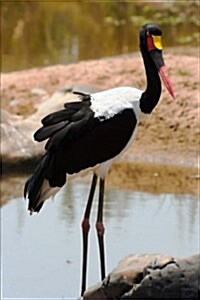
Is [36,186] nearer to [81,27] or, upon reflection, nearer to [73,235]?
[73,235]

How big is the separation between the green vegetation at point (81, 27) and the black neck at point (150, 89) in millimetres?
8044

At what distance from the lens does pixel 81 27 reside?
62.3 feet

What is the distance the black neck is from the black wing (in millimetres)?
93

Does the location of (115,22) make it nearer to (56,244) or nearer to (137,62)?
(137,62)

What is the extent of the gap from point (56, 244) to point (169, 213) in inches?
51.4

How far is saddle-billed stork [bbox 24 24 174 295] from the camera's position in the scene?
6859mm

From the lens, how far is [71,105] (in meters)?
7.00

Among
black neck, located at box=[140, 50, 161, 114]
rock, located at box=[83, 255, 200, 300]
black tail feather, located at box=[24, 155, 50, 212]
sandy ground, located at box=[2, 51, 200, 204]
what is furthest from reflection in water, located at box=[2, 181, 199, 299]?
rock, located at box=[83, 255, 200, 300]

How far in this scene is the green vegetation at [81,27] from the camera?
16.3 meters

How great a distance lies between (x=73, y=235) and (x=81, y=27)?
36.2ft

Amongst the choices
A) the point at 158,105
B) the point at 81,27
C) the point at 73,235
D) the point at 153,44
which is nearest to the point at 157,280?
the point at 153,44

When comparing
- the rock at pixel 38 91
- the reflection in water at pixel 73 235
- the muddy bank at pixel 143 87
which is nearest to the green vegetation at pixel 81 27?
the muddy bank at pixel 143 87

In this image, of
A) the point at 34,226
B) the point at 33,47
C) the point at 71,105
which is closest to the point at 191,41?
the point at 33,47

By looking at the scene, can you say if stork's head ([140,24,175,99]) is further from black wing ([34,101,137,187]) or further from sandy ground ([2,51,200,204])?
sandy ground ([2,51,200,204])
